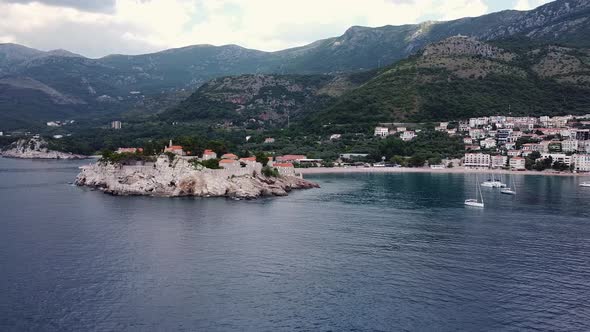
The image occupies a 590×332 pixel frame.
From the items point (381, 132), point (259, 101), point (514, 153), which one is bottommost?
point (514, 153)

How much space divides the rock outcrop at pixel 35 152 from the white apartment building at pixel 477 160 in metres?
89.0

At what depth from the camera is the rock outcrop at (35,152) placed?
134 meters

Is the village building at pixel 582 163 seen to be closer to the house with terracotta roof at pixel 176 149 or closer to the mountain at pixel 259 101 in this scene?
the house with terracotta roof at pixel 176 149

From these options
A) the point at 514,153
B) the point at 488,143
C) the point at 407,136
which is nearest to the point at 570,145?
the point at 514,153

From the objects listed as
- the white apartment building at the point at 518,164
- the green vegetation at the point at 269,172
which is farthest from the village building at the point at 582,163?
the green vegetation at the point at 269,172

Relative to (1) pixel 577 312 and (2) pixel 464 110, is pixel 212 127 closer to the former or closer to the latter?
(2) pixel 464 110

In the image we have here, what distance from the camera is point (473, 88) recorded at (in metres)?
140

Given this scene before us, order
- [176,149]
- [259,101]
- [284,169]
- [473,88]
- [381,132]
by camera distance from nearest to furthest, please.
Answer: [176,149], [284,169], [381,132], [473,88], [259,101]

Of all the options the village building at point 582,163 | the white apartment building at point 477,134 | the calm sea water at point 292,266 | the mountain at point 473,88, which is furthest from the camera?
the mountain at point 473,88

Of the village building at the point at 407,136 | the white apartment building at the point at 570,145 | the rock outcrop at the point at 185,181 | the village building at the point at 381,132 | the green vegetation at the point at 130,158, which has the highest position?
the village building at the point at 381,132

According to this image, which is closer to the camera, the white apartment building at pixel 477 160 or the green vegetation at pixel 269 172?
the green vegetation at pixel 269 172

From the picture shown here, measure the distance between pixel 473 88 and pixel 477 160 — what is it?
4460 cm

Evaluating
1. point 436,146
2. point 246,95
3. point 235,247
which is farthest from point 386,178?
point 246,95

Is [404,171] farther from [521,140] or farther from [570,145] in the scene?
[570,145]
